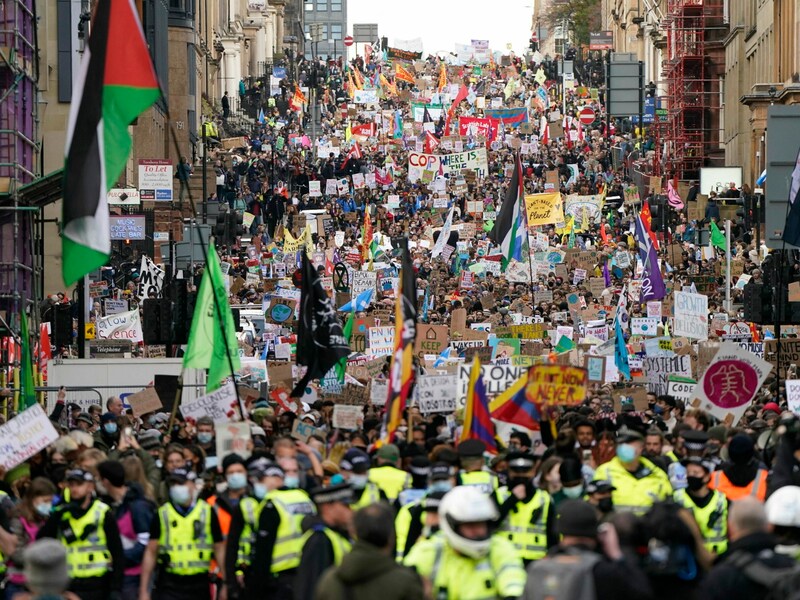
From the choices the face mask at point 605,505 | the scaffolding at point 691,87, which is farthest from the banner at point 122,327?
the scaffolding at point 691,87

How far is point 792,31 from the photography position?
53.5m

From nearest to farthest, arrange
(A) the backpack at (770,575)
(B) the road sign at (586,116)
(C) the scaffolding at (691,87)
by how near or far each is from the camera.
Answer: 1. (A) the backpack at (770,575)
2. (C) the scaffolding at (691,87)
3. (B) the road sign at (586,116)

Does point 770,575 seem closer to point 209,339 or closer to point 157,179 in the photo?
point 209,339

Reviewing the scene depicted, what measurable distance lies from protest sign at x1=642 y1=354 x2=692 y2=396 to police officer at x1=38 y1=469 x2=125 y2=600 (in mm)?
14395

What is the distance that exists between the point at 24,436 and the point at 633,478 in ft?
14.6

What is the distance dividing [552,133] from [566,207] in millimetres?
26336

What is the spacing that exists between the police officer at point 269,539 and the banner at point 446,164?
1940 inches

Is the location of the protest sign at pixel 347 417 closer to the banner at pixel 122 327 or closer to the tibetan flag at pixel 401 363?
the tibetan flag at pixel 401 363

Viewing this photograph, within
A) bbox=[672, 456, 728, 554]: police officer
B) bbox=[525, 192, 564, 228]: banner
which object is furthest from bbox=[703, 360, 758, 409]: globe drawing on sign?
bbox=[525, 192, 564, 228]: banner

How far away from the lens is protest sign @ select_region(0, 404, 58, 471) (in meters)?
14.8

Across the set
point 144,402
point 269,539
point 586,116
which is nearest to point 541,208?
point 144,402

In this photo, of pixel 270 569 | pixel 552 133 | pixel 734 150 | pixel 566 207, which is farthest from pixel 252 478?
pixel 552 133

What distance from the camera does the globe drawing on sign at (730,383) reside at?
757 inches

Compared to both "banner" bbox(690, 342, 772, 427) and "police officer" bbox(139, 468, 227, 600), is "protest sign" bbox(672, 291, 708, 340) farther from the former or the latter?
"police officer" bbox(139, 468, 227, 600)
